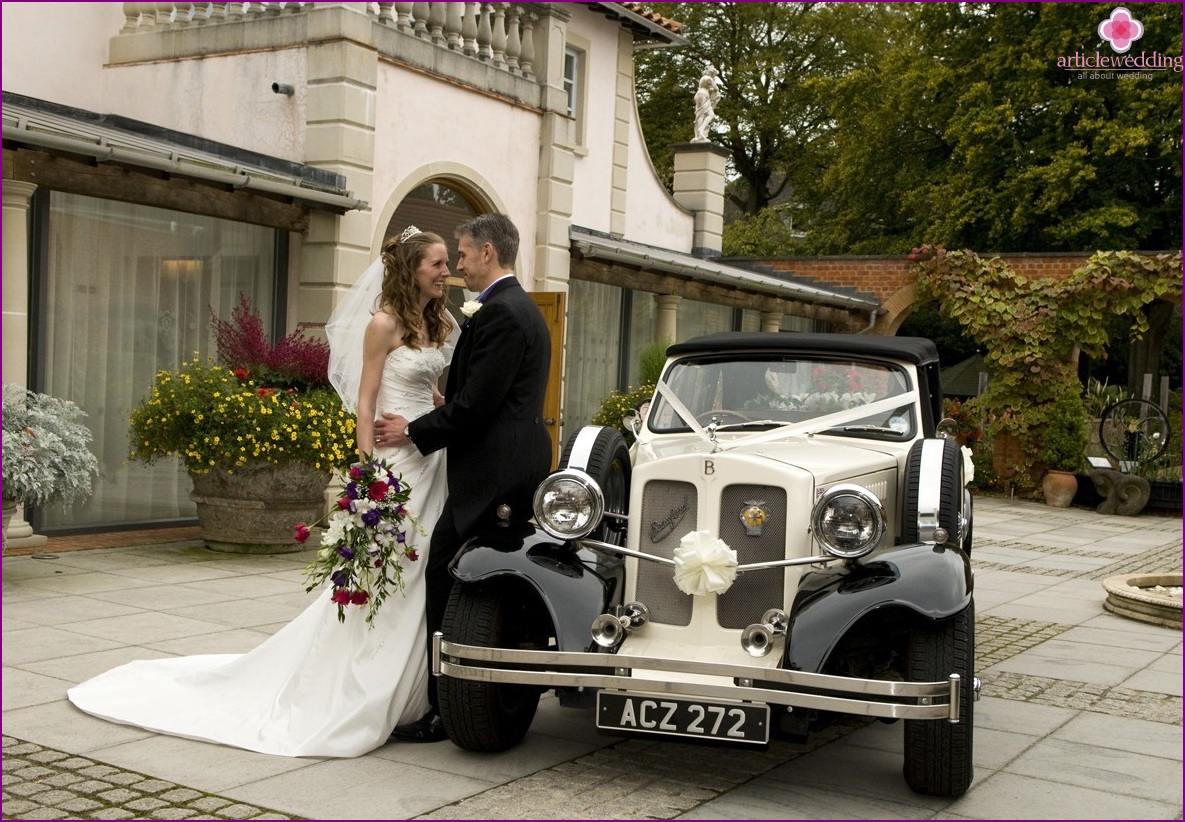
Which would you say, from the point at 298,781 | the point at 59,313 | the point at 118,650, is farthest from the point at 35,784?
the point at 59,313

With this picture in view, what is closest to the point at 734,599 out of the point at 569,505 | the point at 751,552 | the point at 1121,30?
the point at 751,552

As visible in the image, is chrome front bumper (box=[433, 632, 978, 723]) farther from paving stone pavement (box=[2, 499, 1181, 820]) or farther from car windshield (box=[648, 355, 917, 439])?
car windshield (box=[648, 355, 917, 439])

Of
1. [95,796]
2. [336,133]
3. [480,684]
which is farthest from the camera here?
[336,133]

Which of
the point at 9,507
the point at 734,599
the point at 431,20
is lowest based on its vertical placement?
the point at 9,507

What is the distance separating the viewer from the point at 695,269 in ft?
55.5

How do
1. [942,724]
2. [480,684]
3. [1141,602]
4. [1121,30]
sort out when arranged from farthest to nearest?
1. [1121,30]
2. [1141,602]
3. [480,684]
4. [942,724]

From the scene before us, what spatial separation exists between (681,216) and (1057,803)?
56.8ft

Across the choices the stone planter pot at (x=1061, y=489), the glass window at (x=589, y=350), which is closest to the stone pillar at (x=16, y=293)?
the glass window at (x=589, y=350)

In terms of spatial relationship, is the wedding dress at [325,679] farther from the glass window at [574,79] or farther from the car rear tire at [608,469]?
the glass window at [574,79]

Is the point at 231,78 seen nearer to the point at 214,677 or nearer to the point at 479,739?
the point at 214,677

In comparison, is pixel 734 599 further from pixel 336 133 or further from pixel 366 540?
pixel 336 133

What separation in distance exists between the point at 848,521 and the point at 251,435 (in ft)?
18.1

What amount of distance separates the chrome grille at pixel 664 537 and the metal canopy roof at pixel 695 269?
1000cm

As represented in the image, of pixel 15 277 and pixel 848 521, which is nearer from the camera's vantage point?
pixel 848 521
